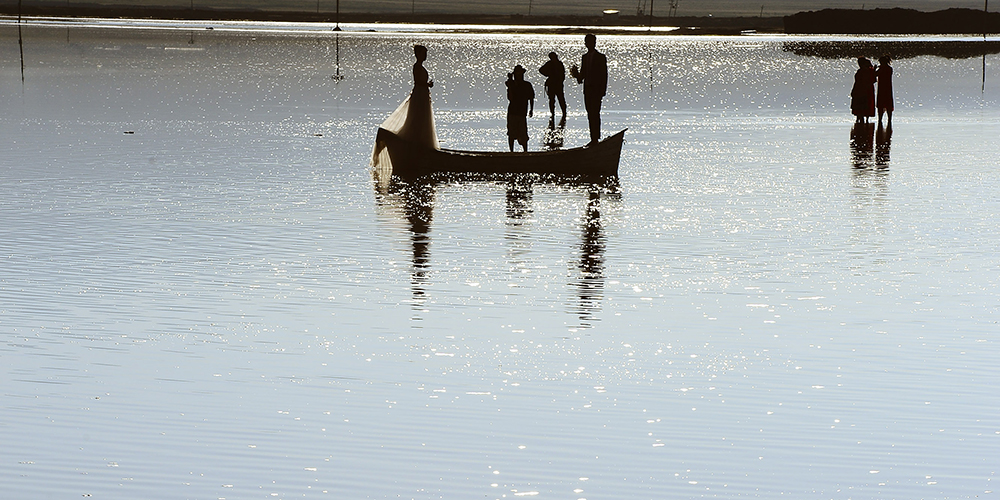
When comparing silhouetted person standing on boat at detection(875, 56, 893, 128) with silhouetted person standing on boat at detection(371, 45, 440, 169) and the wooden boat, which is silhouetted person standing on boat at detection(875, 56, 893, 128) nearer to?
the wooden boat

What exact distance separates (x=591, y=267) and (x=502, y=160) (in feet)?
21.6

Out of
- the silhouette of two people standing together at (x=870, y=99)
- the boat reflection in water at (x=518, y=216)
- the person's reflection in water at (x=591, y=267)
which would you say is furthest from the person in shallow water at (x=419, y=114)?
the silhouette of two people standing together at (x=870, y=99)

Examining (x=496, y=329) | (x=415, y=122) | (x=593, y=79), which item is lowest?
(x=496, y=329)

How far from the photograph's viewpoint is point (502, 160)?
1702 centimetres

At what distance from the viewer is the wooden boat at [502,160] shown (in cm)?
1697

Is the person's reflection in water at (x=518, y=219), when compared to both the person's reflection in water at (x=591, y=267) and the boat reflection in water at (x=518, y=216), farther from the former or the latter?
the person's reflection in water at (x=591, y=267)

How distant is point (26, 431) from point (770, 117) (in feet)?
77.9

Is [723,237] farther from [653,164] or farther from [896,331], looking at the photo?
[653,164]

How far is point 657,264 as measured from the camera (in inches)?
422

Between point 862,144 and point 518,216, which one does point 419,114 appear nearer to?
point 518,216

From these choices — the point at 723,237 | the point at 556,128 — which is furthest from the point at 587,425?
the point at 556,128

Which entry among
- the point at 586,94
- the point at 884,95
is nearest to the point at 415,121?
the point at 586,94

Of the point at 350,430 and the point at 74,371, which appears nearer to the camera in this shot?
the point at 350,430

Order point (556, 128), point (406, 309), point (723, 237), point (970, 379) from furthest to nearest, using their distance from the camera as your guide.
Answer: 1. point (556, 128)
2. point (723, 237)
3. point (406, 309)
4. point (970, 379)
